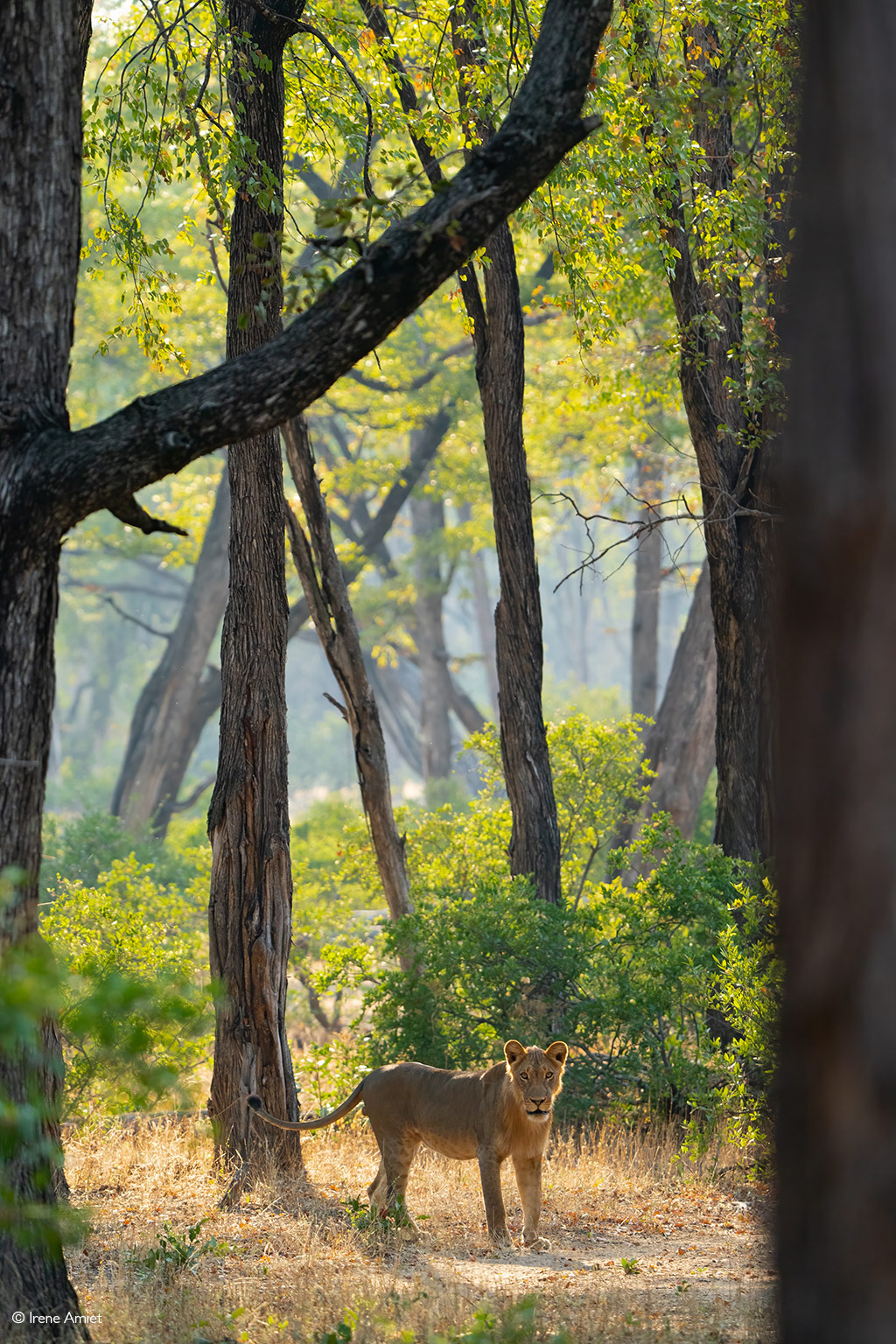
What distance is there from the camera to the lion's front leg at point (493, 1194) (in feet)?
21.7

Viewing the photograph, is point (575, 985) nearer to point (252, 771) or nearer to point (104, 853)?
point (252, 771)

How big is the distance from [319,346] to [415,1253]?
14.8 ft

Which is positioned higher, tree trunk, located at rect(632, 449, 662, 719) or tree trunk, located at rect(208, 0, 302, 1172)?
tree trunk, located at rect(632, 449, 662, 719)

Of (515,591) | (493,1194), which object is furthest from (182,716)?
(493,1194)

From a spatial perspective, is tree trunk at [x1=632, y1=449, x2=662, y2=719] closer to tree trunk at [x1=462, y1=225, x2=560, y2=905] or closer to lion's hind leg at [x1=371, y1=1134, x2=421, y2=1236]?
tree trunk at [x1=462, y1=225, x2=560, y2=905]

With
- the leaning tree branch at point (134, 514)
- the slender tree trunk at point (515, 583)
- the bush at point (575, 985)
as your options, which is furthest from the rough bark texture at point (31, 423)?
the slender tree trunk at point (515, 583)

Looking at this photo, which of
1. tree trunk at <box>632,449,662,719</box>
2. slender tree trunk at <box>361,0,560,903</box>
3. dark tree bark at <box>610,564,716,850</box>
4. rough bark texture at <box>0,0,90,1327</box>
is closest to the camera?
rough bark texture at <box>0,0,90,1327</box>

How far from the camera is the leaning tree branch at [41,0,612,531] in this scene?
4.45 metres

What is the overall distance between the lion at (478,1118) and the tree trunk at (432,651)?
797 inches

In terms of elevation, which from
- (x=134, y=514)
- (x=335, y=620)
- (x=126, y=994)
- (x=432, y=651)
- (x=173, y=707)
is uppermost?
(x=432, y=651)

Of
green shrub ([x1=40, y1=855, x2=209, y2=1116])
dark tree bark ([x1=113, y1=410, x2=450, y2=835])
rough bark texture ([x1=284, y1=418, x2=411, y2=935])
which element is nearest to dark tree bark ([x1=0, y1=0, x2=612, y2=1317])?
green shrub ([x1=40, y1=855, x2=209, y2=1116])

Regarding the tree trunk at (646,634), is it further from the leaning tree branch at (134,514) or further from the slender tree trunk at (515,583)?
the leaning tree branch at (134,514)

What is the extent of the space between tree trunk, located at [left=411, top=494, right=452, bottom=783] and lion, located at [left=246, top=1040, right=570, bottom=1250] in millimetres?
20255

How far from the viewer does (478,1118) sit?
672 cm
